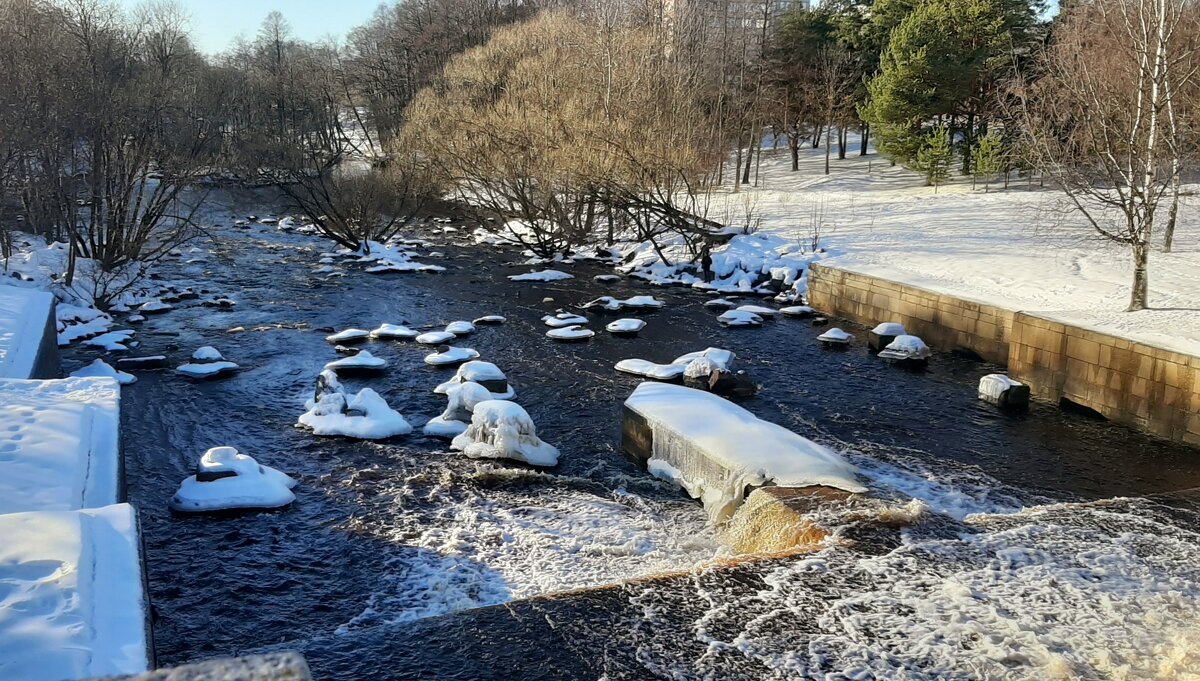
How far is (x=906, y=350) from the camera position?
13922mm

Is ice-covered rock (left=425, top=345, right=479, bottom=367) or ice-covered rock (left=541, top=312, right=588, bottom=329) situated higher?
ice-covered rock (left=541, top=312, right=588, bottom=329)

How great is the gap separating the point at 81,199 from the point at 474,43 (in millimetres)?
31167

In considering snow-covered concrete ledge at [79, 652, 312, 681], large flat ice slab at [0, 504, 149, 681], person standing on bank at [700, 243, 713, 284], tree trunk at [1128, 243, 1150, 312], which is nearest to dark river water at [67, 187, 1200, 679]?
large flat ice slab at [0, 504, 149, 681]

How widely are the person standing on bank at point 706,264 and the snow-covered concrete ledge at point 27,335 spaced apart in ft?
46.3

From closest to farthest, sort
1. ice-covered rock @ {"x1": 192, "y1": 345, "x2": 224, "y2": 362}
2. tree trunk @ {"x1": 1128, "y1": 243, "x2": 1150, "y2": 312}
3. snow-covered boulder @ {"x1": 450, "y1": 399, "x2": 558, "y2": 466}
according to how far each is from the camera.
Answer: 1. snow-covered boulder @ {"x1": 450, "y1": 399, "x2": 558, "y2": 466}
2. tree trunk @ {"x1": 1128, "y1": 243, "x2": 1150, "y2": 312}
3. ice-covered rock @ {"x1": 192, "y1": 345, "x2": 224, "y2": 362}

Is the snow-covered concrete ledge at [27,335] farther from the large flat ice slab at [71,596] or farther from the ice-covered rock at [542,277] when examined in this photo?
the ice-covered rock at [542,277]

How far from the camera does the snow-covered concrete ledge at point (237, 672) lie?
5.79 ft

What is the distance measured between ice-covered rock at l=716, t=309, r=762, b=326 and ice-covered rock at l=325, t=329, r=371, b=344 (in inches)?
269

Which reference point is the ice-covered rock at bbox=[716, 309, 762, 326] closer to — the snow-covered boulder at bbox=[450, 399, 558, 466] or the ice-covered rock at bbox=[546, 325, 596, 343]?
the ice-covered rock at bbox=[546, 325, 596, 343]

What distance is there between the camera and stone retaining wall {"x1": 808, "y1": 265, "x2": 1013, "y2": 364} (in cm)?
1379

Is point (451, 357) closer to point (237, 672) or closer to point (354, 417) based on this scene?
point (354, 417)

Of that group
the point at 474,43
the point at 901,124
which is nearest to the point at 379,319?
the point at 901,124

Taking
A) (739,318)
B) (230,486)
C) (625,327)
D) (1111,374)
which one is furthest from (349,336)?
(1111,374)

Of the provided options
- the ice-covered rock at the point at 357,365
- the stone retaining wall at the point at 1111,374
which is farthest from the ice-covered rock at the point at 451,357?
the stone retaining wall at the point at 1111,374
